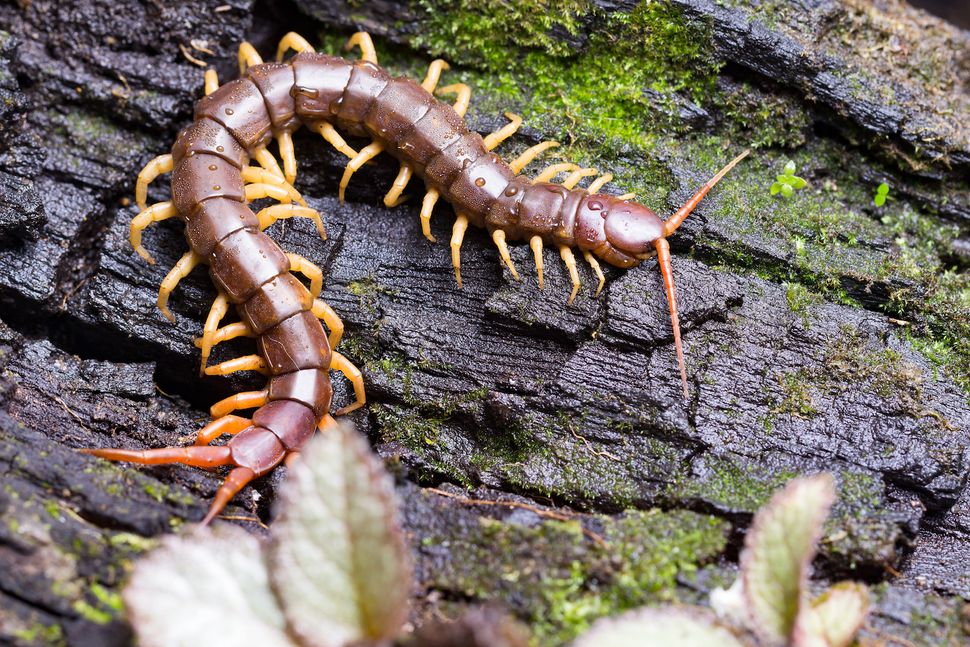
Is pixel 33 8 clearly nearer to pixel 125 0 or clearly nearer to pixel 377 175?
pixel 125 0

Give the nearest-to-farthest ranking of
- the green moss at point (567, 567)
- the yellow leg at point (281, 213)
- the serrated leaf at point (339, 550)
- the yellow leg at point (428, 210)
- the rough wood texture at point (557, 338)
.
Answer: the serrated leaf at point (339, 550), the green moss at point (567, 567), the rough wood texture at point (557, 338), the yellow leg at point (281, 213), the yellow leg at point (428, 210)

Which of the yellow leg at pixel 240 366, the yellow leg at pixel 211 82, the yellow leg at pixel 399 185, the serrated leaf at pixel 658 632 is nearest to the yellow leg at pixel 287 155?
the yellow leg at pixel 211 82

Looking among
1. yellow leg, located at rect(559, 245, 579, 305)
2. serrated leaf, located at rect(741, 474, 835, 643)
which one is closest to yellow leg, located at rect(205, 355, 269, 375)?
yellow leg, located at rect(559, 245, 579, 305)

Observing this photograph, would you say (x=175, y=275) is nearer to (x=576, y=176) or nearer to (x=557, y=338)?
(x=557, y=338)

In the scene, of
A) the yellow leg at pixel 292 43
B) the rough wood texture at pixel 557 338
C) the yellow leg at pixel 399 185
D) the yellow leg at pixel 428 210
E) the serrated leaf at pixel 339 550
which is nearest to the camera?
the serrated leaf at pixel 339 550

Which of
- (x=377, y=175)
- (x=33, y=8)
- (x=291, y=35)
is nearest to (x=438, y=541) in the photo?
(x=377, y=175)

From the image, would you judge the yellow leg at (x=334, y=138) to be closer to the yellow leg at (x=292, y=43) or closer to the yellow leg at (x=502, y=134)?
the yellow leg at (x=292, y=43)

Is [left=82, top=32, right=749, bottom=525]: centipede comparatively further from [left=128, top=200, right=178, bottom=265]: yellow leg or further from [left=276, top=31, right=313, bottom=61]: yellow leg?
[left=276, top=31, right=313, bottom=61]: yellow leg
